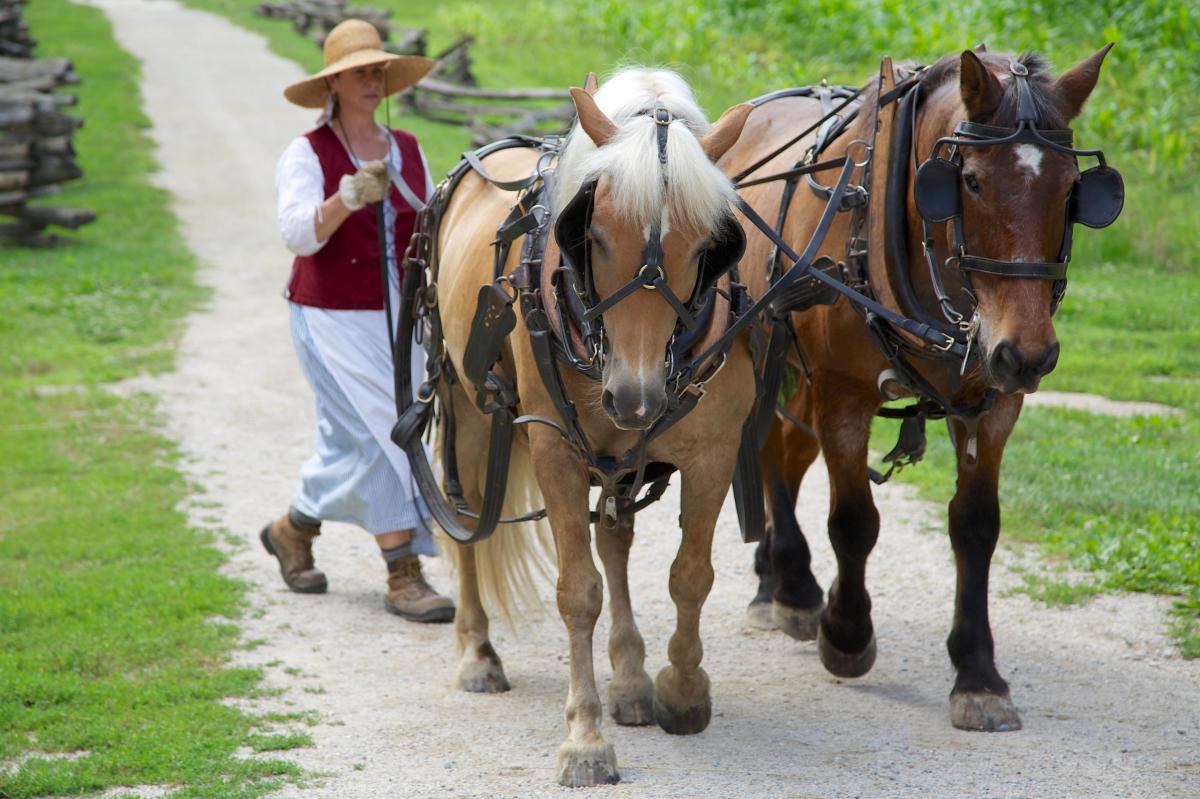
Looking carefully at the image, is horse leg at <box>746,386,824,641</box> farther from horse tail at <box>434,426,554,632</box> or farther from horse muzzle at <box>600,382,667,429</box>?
horse muzzle at <box>600,382,667,429</box>

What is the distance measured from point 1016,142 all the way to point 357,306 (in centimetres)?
292

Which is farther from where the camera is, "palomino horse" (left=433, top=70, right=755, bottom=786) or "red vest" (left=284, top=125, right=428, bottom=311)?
"red vest" (left=284, top=125, right=428, bottom=311)

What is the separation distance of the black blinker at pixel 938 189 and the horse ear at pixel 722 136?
517 millimetres

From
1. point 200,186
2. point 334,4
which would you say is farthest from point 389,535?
point 334,4

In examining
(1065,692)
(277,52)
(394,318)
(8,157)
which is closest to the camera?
(1065,692)

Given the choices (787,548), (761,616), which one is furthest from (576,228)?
(761,616)

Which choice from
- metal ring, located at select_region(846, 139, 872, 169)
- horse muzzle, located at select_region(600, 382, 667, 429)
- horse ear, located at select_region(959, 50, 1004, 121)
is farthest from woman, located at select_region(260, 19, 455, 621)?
horse ear, located at select_region(959, 50, 1004, 121)

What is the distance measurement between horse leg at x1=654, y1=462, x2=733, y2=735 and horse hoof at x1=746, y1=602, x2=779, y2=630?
1072mm

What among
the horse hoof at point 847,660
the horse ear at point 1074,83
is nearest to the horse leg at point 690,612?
the horse hoof at point 847,660

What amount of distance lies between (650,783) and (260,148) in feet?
54.8

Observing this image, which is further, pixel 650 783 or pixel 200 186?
pixel 200 186

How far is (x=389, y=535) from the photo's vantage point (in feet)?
18.7

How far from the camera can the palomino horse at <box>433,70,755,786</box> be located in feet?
11.3

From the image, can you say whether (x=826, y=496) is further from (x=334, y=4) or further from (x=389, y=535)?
(x=334, y=4)
